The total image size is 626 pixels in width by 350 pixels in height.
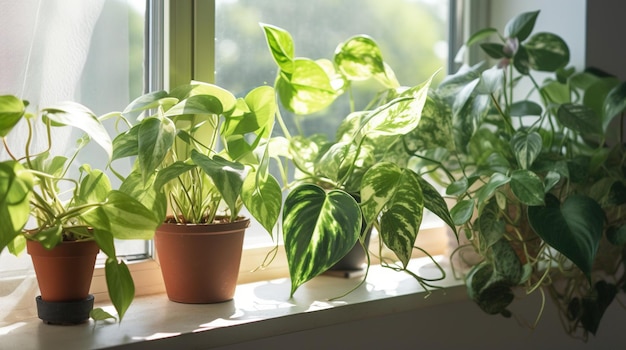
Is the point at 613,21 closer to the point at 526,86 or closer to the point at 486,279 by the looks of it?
the point at 526,86

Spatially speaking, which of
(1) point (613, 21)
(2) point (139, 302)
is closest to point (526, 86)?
(1) point (613, 21)

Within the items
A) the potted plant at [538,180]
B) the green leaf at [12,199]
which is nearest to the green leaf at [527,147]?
the potted plant at [538,180]

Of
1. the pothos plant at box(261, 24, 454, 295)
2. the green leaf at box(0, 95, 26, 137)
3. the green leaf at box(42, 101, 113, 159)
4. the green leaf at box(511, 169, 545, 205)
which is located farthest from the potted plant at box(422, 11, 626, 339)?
the green leaf at box(0, 95, 26, 137)

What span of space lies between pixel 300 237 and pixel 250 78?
479mm

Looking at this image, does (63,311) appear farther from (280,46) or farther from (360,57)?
(360,57)

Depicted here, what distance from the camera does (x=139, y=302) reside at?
1186 mm

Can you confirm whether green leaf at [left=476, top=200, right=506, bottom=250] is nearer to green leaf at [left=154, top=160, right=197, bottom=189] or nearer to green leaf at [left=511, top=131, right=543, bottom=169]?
green leaf at [left=511, top=131, right=543, bottom=169]

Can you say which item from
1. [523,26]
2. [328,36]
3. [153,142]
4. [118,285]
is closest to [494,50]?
[523,26]

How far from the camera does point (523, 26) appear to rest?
4.57 feet

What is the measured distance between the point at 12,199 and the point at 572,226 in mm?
848

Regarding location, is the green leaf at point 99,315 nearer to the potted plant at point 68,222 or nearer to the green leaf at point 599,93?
the potted plant at point 68,222

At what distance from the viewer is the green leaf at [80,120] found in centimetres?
89

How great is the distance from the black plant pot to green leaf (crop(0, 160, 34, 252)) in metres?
0.21

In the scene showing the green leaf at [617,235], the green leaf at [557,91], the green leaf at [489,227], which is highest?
the green leaf at [557,91]
